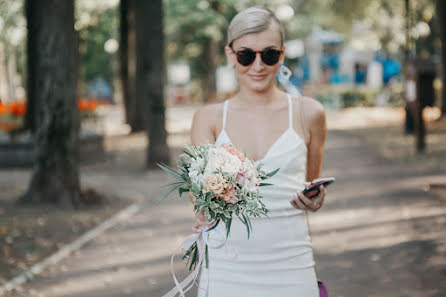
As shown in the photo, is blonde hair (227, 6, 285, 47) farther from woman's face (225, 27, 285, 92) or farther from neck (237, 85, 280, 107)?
neck (237, 85, 280, 107)

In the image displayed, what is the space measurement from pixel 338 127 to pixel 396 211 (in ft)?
61.6

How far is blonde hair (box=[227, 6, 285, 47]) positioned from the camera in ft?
9.12

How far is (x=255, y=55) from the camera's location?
9.29 feet

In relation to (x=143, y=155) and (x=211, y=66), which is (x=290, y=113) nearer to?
(x=143, y=155)

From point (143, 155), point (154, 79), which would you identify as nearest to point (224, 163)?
point (154, 79)

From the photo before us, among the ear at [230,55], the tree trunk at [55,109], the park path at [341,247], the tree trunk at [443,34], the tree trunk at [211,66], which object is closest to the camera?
the ear at [230,55]

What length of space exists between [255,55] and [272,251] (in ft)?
2.80

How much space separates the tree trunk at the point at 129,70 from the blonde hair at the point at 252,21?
24.0 m

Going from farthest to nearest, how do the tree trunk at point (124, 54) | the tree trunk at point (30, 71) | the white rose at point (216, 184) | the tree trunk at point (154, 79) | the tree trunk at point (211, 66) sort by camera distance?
the tree trunk at point (211, 66) < the tree trunk at point (124, 54) < the tree trunk at point (30, 71) < the tree trunk at point (154, 79) < the white rose at point (216, 184)

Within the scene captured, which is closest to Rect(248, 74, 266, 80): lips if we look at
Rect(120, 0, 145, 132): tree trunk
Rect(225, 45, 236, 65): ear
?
Rect(225, 45, 236, 65): ear

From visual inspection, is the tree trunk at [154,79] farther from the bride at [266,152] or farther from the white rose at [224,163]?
the white rose at [224,163]

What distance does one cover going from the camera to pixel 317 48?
37.6 m

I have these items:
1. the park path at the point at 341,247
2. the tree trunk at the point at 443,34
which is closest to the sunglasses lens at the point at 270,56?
the park path at the point at 341,247

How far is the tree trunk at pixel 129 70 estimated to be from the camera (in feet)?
88.0
